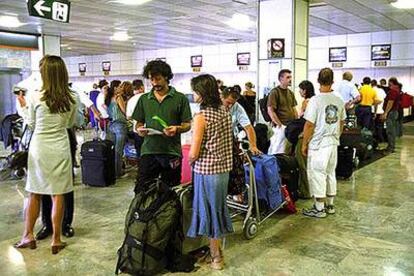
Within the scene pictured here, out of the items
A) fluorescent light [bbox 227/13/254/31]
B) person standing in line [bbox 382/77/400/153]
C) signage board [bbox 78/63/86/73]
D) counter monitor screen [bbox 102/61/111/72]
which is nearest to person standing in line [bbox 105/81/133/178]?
fluorescent light [bbox 227/13/254/31]

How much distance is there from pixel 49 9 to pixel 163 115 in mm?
3111

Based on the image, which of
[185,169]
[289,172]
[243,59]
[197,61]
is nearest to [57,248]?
[185,169]

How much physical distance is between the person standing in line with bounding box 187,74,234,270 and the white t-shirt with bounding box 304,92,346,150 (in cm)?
147

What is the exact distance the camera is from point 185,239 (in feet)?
10.00

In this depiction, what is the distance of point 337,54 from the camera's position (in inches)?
486

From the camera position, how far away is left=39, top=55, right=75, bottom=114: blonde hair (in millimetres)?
3078

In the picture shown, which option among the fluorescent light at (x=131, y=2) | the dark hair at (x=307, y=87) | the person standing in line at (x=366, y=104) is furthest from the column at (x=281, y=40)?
the fluorescent light at (x=131, y=2)

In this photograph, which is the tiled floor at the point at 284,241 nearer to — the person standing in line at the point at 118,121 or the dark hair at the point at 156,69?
the person standing in line at the point at 118,121

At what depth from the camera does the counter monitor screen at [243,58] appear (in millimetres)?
14227

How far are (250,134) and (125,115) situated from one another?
250 centimetres

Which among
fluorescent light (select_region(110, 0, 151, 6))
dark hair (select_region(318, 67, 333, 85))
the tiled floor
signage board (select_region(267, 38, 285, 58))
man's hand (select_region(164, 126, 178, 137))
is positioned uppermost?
fluorescent light (select_region(110, 0, 151, 6))

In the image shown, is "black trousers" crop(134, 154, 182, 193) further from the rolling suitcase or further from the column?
the column

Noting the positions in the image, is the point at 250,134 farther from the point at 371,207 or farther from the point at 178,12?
the point at 178,12

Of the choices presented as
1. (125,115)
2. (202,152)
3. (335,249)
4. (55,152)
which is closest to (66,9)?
(125,115)
